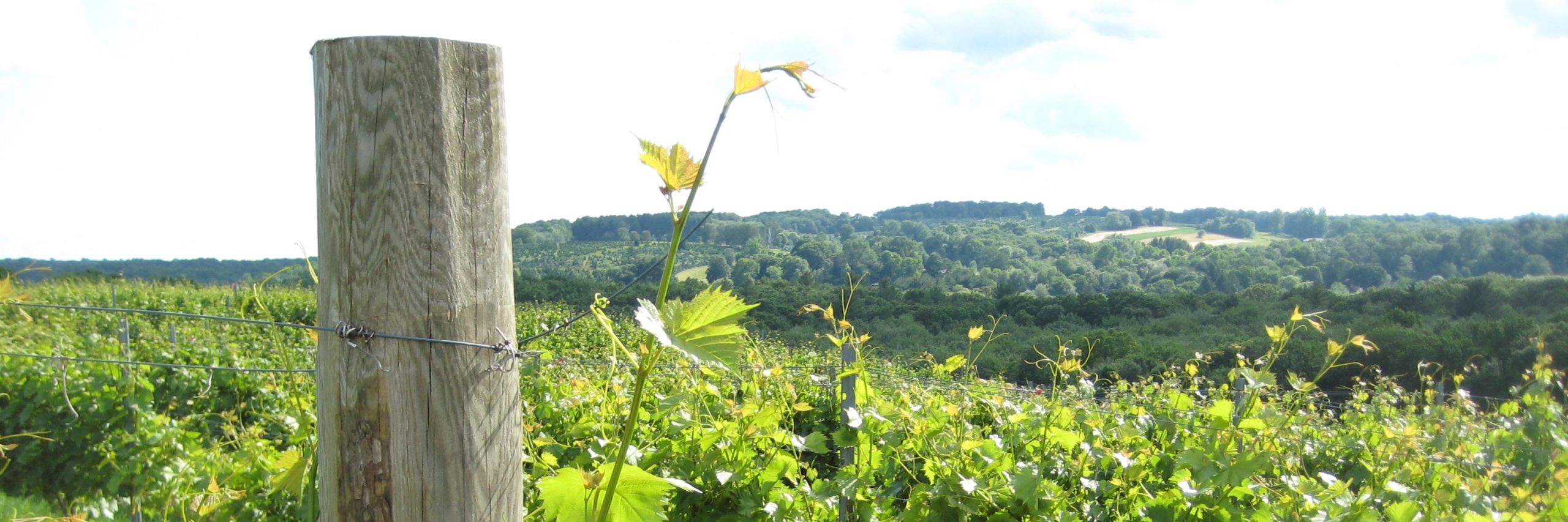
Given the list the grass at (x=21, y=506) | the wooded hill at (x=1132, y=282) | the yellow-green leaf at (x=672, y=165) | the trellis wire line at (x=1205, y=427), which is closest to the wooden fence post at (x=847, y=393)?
the trellis wire line at (x=1205, y=427)

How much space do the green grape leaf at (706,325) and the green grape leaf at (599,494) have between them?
250 mm

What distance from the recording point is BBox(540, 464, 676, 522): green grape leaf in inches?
40.4

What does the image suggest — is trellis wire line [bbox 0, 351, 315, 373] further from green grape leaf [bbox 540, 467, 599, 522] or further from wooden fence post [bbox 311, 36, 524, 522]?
green grape leaf [bbox 540, 467, 599, 522]

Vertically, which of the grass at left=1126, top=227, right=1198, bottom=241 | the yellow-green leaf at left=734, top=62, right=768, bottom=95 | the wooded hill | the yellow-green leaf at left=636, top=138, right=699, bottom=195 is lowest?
the wooded hill

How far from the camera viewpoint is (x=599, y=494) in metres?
1.06

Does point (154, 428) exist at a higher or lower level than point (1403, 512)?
lower

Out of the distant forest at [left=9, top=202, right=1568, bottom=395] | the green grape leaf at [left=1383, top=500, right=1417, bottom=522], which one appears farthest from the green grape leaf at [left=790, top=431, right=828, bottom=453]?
the distant forest at [left=9, top=202, right=1568, bottom=395]

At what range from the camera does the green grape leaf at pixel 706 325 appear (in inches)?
34.5

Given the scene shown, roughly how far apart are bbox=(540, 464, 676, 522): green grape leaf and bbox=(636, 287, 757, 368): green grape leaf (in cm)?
25

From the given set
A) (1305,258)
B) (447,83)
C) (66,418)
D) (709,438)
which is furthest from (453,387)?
(1305,258)

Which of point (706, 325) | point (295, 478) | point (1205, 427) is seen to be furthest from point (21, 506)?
point (1205, 427)

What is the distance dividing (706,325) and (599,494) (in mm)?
323

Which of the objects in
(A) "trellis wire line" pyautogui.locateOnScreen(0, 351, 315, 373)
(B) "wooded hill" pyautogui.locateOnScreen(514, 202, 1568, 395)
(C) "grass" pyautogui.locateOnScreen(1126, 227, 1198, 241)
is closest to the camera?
(A) "trellis wire line" pyautogui.locateOnScreen(0, 351, 315, 373)

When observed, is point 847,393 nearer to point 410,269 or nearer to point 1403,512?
point 1403,512
